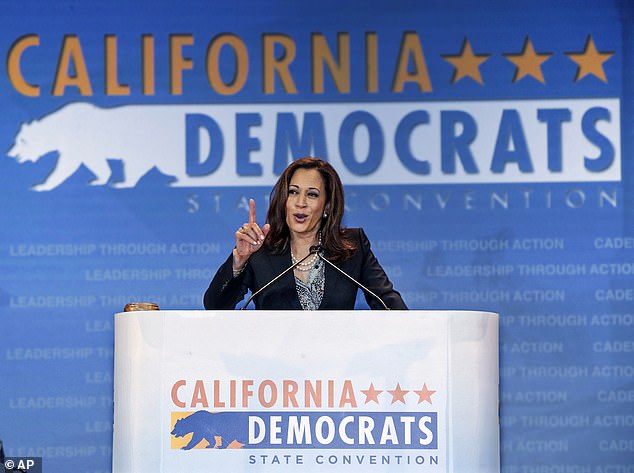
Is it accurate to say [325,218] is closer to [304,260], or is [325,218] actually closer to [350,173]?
[304,260]

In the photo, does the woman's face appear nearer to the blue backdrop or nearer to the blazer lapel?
the blazer lapel

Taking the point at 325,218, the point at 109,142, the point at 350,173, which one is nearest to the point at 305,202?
the point at 325,218

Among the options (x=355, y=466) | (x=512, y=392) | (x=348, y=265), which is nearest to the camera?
(x=355, y=466)

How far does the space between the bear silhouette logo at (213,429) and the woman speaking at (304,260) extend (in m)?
0.69

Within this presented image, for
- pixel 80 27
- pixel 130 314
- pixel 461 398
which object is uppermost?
pixel 80 27

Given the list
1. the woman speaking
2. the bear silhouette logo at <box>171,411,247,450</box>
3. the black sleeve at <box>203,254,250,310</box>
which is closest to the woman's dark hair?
the woman speaking

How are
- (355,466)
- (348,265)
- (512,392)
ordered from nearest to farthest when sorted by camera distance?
(355,466) → (348,265) → (512,392)

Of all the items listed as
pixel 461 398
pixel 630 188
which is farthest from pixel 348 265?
pixel 630 188

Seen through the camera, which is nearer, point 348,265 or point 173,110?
point 348,265

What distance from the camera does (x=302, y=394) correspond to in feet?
8.01

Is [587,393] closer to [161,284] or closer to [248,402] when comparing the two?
[161,284]

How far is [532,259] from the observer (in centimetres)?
452

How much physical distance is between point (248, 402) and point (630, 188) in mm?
2616

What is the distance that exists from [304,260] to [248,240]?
0.21 m
